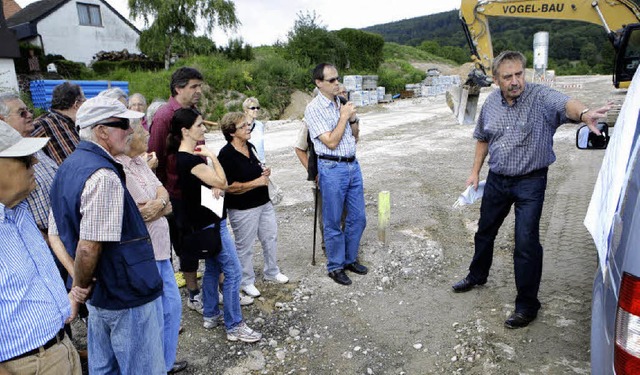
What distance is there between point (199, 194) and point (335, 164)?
1494 mm

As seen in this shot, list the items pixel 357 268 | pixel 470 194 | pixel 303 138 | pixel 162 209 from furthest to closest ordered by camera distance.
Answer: pixel 303 138 < pixel 357 268 < pixel 470 194 < pixel 162 209

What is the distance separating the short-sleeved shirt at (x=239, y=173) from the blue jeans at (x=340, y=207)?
759mm

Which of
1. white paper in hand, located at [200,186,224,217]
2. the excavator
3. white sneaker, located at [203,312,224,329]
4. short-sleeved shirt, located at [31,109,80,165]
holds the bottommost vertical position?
white sneaker, located at [203,312,224,329]

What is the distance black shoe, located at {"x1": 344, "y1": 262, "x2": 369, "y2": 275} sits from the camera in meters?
4.66

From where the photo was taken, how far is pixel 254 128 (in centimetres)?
460

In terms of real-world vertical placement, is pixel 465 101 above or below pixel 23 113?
below

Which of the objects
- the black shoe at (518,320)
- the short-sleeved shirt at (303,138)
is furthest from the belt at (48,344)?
the short-sleeved shirt at (303,138)

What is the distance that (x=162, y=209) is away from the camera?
2816 mm

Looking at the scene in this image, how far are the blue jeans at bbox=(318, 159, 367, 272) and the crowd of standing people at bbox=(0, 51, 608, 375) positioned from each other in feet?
0.05

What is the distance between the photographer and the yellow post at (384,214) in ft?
16.4

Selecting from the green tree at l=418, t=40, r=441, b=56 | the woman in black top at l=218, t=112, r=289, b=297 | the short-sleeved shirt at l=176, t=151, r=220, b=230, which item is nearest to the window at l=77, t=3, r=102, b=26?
the woman in black top at l=218, t=112, r=289, b=297

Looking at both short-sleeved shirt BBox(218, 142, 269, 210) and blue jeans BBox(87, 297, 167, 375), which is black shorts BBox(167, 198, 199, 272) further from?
blue jeans BBox(87, 297, 167, 375)

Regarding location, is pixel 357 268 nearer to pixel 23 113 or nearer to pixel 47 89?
pixel 23 113

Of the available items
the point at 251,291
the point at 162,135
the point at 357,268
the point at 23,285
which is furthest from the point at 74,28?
the point at 23,285
